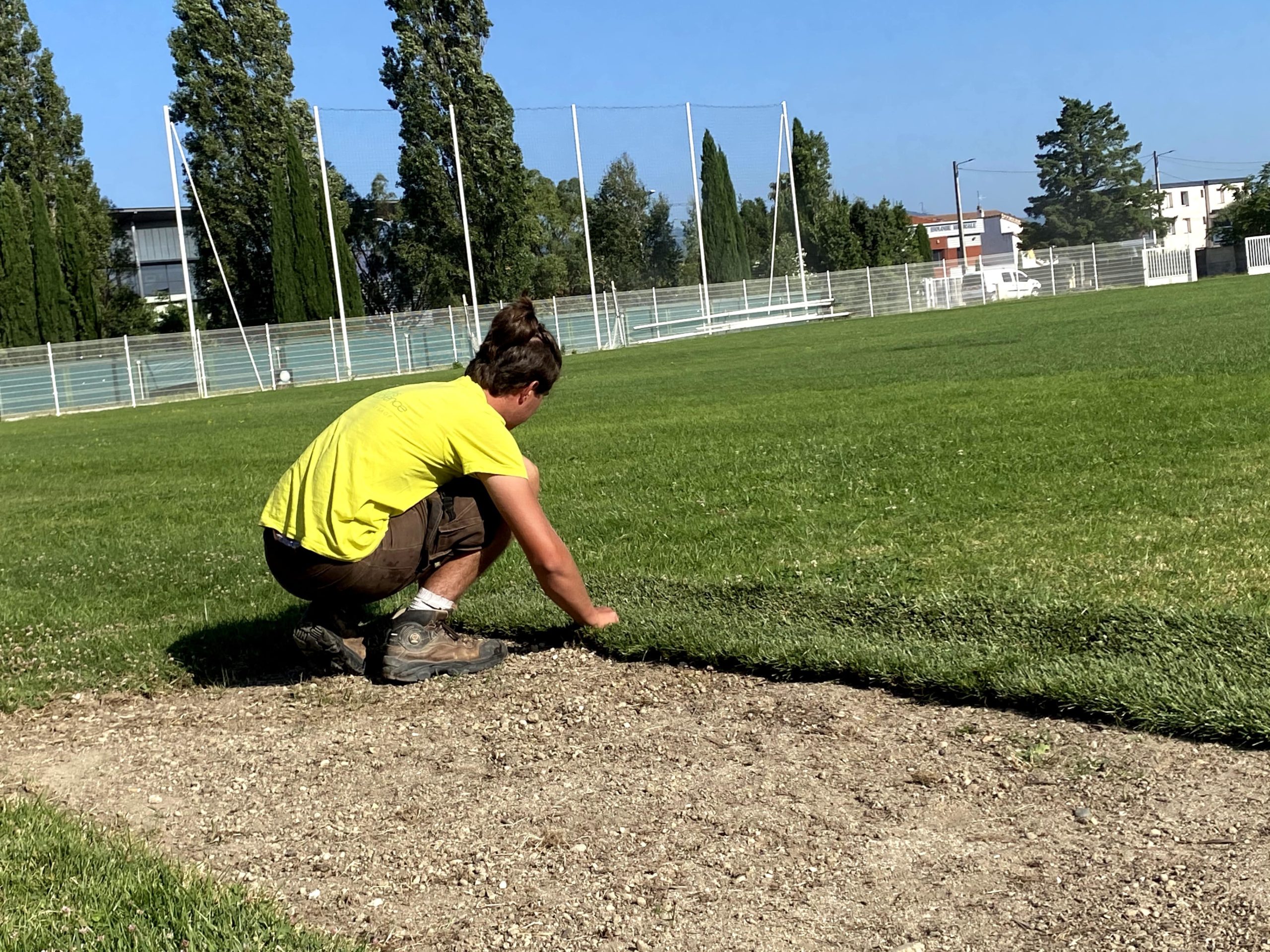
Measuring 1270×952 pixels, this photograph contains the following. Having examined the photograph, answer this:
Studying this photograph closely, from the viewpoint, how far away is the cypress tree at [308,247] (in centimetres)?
4325

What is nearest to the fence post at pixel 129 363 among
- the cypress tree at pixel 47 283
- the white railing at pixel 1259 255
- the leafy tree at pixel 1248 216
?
the cypress tree at pixel 47 283

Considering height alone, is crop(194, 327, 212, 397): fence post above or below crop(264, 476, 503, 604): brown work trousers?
above

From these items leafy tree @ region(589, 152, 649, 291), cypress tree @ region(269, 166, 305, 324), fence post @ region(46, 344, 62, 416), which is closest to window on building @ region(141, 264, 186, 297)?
leafy tree @ region(589, 152, 649, 291)

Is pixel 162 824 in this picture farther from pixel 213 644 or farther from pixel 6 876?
pixel 213 644

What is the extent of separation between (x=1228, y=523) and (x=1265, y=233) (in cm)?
7050

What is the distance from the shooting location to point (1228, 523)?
5.14 metres

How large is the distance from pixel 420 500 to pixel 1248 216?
74.1 m

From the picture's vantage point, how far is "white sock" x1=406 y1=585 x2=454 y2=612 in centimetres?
436

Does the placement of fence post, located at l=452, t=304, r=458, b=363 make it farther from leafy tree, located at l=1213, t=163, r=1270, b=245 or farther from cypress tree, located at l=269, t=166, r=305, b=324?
leafy tree, located at l=1213, t=163, r=1270, b=245

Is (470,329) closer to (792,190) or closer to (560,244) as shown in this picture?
(792,190)

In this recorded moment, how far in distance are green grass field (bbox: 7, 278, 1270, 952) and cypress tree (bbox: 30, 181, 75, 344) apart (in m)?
32.9

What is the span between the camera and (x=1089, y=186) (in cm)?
8838

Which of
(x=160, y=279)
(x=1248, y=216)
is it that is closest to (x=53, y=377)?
(x=160, y=279)

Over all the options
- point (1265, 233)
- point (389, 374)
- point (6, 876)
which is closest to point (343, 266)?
point (389, 374)
